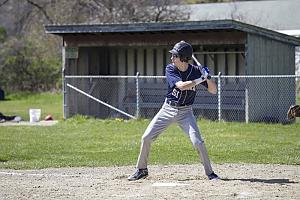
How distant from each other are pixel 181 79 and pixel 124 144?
21.6ft

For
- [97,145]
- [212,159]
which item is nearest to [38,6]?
[97,145]

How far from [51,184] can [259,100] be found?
12.2 metres

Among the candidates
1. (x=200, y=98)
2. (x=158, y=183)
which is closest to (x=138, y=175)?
(x=158, y=183)

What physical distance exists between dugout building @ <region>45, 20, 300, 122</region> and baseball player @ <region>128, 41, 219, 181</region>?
397 inches

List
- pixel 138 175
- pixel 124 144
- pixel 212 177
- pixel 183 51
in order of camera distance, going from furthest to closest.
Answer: pixel 124 144, pixel 138 175, pixel 212 177, pixel 183 51

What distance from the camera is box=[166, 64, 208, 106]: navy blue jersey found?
10617 mm

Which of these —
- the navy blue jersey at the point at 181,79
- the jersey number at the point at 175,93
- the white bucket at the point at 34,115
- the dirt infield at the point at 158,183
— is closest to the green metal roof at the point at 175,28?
the white bucket at the point at 34,115

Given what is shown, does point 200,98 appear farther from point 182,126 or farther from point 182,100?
point 182,100

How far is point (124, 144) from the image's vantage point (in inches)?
667

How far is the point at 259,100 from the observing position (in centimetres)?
2205

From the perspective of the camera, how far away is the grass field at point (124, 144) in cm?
1411

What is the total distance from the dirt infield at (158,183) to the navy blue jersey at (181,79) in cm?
118

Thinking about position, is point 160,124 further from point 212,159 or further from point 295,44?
point 295,44

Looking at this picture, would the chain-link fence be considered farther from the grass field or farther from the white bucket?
the grass field
